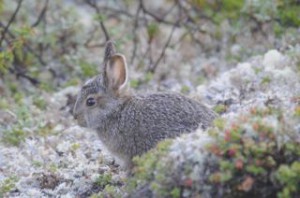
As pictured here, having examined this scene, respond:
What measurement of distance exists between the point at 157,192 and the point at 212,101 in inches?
131

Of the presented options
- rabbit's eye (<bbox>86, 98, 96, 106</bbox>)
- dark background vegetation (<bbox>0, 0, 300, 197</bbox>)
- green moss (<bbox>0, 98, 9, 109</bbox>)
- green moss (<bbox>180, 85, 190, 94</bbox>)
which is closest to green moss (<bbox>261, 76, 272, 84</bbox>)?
dark background vegetation (<bbox>0, 0, 300, 197</bbox>)

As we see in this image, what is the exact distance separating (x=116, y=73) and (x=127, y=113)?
0.50 metres

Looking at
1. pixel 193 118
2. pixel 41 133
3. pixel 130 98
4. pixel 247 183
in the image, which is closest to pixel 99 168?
pixel 130 98

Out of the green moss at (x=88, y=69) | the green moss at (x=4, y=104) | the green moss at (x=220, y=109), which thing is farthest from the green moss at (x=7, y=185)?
the green moss at (x=88, y=69)

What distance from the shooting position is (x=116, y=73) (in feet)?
24.0

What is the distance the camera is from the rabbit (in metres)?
6.58

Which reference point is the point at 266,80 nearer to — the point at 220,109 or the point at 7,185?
the point at 220,109

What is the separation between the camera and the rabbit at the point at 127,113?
6578 millimetres

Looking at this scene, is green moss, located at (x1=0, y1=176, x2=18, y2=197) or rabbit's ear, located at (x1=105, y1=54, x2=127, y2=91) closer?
green moss, located at (x1=0, y1=176, x2=18, y2=197)

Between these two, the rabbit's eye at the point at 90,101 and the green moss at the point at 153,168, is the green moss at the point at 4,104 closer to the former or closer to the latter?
the rabbit's eye at the point at 90,101

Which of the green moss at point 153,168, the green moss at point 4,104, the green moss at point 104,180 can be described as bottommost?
the green moss at point 153,168

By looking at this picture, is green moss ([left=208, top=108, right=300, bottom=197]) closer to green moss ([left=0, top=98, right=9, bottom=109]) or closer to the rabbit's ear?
the rabbit's ear

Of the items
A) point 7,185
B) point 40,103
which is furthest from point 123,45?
point 7,185

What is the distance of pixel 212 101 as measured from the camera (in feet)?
28.5
